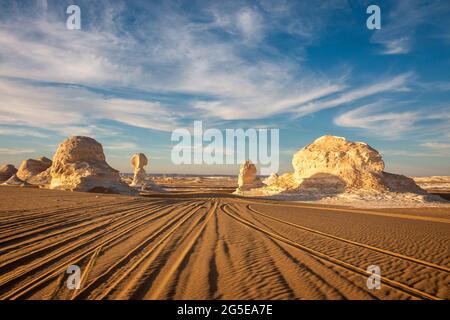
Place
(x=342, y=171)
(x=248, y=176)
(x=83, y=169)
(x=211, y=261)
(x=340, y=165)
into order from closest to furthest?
1. (x=211, y=261)
2. (x=83, y=169)
3. (x=342, y=171)
4. (x=340, y=165)
5. (x=248, y=176)

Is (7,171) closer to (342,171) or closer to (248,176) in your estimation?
(248,176)

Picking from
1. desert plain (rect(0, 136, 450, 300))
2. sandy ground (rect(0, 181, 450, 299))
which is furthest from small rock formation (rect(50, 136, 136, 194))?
sandy ground (rect(0, 181, 450, 299))

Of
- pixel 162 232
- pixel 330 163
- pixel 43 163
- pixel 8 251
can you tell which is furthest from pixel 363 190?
pixel 43 163

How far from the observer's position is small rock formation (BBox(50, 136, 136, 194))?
33062mm

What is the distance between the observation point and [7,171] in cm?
6284

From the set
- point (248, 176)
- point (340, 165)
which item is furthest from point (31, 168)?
point (340, 165)

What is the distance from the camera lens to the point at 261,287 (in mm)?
5082

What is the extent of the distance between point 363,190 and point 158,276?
106ft

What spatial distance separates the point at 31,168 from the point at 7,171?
40.6ft

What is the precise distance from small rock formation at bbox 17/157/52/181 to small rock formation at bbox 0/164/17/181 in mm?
6233

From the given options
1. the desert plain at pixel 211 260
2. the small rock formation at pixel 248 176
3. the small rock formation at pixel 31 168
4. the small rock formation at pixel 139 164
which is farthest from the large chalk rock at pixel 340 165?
the small rock formation at pixel 31 168

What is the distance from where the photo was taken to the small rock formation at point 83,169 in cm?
3306
